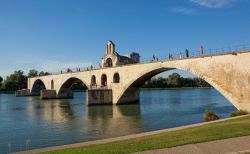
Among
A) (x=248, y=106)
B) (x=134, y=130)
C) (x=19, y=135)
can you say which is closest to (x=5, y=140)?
(x=19, y=135)

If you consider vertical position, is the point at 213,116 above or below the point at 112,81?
below

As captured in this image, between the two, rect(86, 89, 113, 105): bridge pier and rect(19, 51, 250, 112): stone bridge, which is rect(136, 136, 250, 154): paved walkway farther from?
rect(86, 89, 113, 105): bridge pier

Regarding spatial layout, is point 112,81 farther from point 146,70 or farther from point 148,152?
point 148,152

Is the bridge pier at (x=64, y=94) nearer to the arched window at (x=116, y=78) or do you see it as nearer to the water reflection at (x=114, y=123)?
the arched window at (x=116, y=78)

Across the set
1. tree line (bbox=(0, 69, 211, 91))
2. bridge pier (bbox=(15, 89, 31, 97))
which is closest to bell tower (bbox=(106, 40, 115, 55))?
bridge pier (bbox=(15, 89, 31, 97))

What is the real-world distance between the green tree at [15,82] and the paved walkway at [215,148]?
133197mm

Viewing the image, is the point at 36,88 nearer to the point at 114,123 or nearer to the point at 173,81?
the point at 173,81

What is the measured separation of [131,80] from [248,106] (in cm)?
2572

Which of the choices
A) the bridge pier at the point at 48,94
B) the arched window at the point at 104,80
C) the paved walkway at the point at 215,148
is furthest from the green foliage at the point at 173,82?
the paved walkway at the point at 215,148

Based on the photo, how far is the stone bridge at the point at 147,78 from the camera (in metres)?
30.7

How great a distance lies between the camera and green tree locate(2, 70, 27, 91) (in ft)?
444

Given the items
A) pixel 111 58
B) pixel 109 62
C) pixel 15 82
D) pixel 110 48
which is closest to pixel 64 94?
pixel 109 62

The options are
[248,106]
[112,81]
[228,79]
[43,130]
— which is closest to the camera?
[43,130]

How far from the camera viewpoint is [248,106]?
97.4 ft
